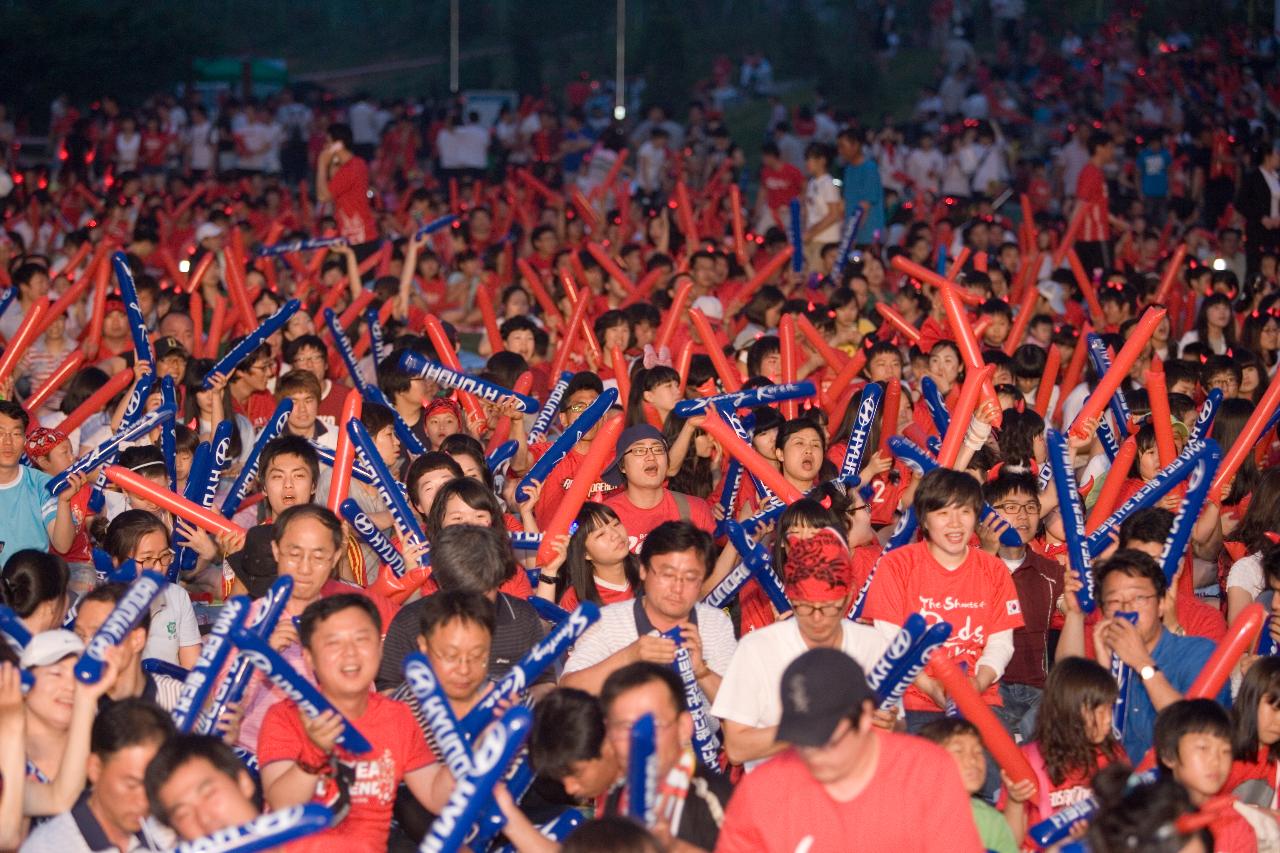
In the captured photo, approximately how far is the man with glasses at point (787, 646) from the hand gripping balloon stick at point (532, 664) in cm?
65

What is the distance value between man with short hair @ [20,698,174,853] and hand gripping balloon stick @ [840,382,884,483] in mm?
3332

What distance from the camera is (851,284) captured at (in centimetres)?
1197

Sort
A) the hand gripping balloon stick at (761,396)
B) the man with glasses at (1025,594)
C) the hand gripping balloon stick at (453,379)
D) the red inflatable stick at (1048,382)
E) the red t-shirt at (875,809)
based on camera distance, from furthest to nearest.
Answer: the red inflatable stick at (1048,382), the hand gripping balloon stick at (453,379), the hand gripping balloon stick at (761,396), the man with glasses at (1025,594), the red t-shirt at (875,809)

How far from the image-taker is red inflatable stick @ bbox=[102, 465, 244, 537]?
6332 millimetres

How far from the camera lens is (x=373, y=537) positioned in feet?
20.5

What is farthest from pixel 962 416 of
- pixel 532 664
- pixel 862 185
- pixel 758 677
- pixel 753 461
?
pixel 862 185

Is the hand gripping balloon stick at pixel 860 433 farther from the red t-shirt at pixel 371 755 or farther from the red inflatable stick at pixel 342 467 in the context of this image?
the red t-shirt at pixel 371 755

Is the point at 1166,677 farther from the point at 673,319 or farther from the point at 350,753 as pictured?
the point at 673,319

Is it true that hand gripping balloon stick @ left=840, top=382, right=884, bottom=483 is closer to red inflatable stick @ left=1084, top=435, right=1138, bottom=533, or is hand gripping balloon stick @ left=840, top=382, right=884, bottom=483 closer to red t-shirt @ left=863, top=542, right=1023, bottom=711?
red inflatable stick @ left=1084, top=435, right=1138, bottom=533

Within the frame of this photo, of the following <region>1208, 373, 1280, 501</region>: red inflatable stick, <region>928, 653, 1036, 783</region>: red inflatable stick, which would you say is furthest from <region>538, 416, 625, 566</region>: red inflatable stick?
<region>1208, 373, 1280, 501</region>: red inflatable stick

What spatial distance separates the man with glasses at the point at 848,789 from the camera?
3791mm

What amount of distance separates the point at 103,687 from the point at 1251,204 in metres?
12.4

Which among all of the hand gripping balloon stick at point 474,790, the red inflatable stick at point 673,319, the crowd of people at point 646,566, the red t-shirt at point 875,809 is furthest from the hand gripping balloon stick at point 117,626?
the red inflatable stick at point 673,319

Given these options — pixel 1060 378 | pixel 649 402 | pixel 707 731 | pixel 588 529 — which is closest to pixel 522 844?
pixel 707 731
